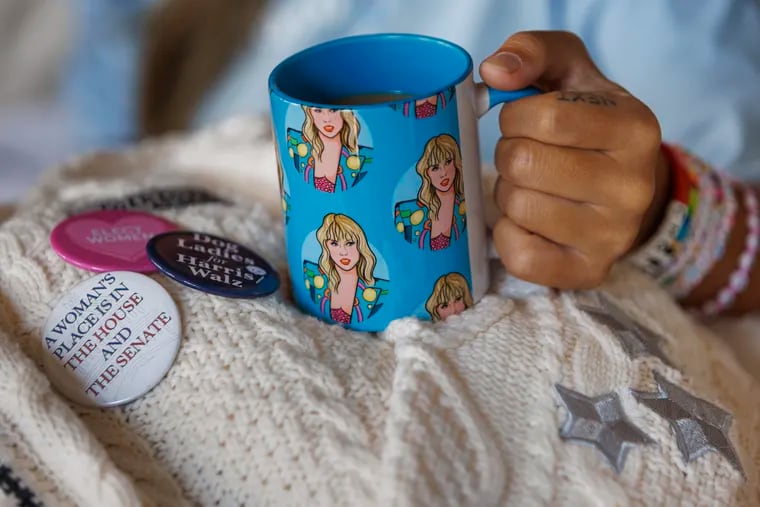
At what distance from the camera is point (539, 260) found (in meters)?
0.57

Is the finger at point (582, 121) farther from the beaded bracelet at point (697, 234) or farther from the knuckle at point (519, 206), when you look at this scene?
the beaded bracelet at point (697, 234)

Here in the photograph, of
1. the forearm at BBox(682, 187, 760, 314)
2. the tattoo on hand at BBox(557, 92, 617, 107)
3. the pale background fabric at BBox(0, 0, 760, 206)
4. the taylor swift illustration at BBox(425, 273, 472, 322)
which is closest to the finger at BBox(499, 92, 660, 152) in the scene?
the tattoo on hand at BBox(557, 92, 617, 107)

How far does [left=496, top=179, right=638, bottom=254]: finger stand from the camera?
572 mm

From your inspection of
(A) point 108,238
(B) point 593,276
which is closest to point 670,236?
(B) point 593,276

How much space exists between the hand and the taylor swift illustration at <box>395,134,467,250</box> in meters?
0.07

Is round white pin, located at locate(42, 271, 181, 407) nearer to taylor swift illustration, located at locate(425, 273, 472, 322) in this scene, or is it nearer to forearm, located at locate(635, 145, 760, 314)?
taylor swift illustration, located at locate(425, 273, 472, 322)

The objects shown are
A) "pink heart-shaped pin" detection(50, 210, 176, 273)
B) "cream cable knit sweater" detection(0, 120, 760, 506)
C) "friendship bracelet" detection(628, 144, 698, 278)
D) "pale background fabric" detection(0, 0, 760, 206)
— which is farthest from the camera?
"pale background fabric" detection(0, 0, 760, 206)

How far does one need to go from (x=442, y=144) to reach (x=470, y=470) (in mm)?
201

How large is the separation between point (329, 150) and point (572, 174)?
18cm

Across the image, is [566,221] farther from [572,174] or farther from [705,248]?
[705,248]

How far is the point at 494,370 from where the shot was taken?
0.50 m

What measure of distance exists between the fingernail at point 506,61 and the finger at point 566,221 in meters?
0.09

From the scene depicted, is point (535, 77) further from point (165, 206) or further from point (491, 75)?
point (165, 206)

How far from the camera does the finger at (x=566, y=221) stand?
572 millimetres
